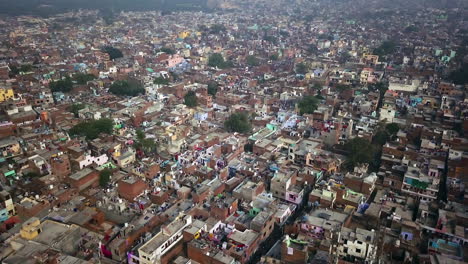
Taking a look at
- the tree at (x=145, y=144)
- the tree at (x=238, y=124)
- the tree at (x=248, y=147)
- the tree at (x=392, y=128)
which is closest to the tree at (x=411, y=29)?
the tree at (x=392, y=128)

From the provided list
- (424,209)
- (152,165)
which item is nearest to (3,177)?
(152,165)

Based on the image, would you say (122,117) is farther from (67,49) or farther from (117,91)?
(67,49)

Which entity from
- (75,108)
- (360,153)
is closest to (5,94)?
(75,108)

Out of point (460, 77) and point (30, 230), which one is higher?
point (460, 77)

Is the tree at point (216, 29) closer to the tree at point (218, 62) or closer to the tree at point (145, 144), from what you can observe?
the tree at point (218, 62)

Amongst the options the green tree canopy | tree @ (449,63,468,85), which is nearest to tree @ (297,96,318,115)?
the green tree canopy

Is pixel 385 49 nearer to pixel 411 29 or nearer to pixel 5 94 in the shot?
pixel 411 29
